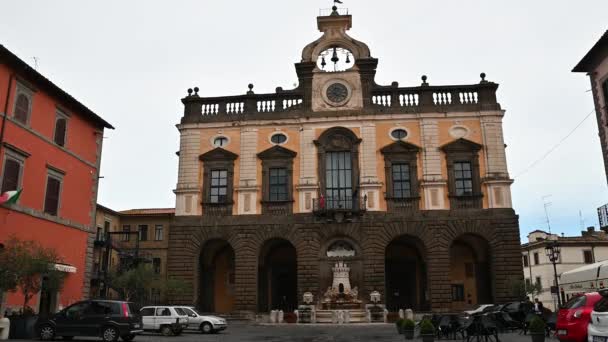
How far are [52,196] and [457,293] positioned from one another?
22.5 meters

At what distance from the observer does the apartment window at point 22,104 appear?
20500 mm

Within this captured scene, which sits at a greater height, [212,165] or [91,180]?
[212,165]

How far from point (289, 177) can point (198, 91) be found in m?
8.59

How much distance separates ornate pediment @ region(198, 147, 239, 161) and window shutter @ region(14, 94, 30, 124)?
12.5m

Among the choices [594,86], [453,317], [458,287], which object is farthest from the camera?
[458,287]

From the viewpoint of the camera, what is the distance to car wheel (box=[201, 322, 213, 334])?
22797mm

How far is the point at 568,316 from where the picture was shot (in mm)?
12148

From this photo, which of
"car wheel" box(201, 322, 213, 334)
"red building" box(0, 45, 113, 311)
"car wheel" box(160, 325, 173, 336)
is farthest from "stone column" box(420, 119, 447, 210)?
"red building" box(0, 45, 113, 311)

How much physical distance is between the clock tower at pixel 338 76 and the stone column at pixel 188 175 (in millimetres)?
7724

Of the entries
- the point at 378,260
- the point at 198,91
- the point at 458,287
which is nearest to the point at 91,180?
the point at 198,91

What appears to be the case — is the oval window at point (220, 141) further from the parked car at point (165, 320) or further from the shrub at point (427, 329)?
the shrub at point (427, 329)

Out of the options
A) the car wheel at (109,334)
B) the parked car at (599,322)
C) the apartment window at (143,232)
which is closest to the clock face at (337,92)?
the car wheel at (109,334)

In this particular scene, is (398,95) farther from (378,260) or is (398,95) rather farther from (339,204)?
(378,260)

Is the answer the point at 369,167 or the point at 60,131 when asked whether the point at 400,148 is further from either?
the point at 60,131
